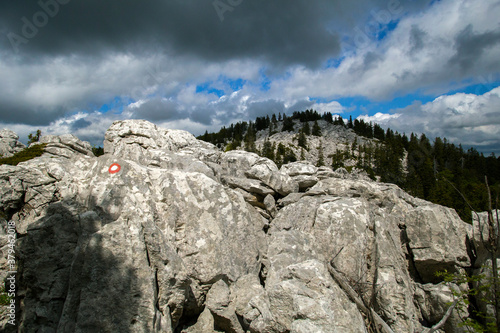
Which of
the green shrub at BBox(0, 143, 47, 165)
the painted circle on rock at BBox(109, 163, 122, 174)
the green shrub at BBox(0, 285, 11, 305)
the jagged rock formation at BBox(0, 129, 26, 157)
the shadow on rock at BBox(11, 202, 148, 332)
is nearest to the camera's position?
the shadow on rock at BBox(11, 202, 148, 332)

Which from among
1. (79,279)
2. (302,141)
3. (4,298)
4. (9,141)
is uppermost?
(302,141)

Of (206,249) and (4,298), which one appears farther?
(206,249)

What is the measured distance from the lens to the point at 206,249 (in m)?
11.1

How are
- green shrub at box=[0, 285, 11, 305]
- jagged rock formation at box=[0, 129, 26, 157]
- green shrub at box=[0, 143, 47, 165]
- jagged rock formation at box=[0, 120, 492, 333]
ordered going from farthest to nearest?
jagged rock formation at box=[0, 129, 26, 157] < green shrub at box=[0, 143, 47, 165] < green shrub at box=[0, 285, 11, 305] < jagged rock formation at box=[0, 120, 492, 333]

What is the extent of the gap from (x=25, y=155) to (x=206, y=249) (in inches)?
493

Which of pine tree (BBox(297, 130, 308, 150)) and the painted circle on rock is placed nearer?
the painted circle on rock

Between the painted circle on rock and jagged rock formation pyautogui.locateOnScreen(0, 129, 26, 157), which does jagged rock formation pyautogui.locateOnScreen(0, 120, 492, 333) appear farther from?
jagged rock formation pyautogui.locateOnScreen(0, 129, 26, 157)

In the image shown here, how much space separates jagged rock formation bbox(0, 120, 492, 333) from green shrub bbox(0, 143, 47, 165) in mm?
603

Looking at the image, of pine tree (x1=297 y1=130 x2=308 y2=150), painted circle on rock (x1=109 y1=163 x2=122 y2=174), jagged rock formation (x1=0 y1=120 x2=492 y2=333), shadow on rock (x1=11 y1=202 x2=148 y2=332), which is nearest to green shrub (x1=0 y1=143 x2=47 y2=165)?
jagged rock formation (x1=0 y1=120 x2=492 y2=333)

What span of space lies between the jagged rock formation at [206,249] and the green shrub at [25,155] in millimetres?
603

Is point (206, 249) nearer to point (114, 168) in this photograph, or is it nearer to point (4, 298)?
point (114, 168)

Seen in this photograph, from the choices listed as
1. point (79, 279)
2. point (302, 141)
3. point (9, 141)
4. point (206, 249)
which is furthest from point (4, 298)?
point (302, 141)

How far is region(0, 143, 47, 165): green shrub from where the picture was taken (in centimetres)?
1389

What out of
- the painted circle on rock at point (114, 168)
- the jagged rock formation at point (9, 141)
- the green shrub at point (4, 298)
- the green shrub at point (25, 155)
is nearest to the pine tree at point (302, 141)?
the jagged rock formation at point (9, 141)
